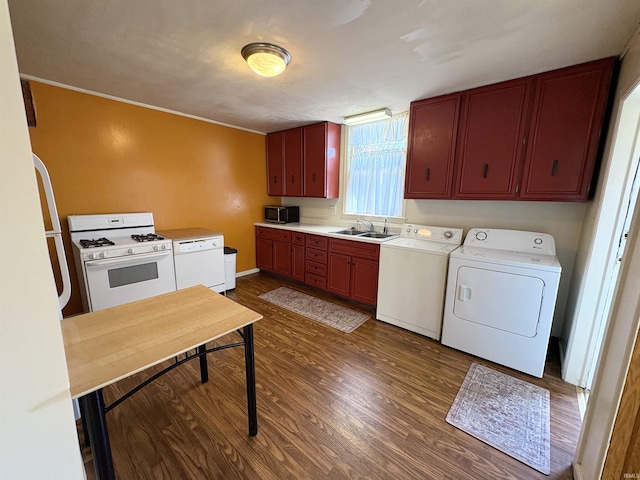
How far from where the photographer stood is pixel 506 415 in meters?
1.71

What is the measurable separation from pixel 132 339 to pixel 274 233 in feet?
10.1

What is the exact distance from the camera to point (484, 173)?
247cm

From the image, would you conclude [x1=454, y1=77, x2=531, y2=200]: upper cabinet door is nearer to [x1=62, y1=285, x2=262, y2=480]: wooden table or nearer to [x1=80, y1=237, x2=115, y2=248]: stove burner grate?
[x1=62, y1=285, x2=262, y2=480]: wooden table

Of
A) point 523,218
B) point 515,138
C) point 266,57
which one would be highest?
point 266,57

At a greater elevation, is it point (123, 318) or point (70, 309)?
point (123, 318)

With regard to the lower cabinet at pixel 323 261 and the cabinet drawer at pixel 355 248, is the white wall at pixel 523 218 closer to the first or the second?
the cabinet drawer at pixel 355 248

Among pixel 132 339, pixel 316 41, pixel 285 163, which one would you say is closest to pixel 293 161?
pixel 285 163

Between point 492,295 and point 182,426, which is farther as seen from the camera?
point 492,295

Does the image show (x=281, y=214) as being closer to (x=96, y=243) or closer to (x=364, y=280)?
(x=364, y=280)

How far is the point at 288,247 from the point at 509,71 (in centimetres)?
312

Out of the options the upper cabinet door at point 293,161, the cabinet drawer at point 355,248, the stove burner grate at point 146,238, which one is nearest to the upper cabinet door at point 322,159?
the upper cabinet door at point 293,161

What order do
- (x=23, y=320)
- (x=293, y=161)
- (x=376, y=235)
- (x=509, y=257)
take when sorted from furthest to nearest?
(x=293, y=161), (x=376, y=235), (x=509, y=257), (x=23, y=320)

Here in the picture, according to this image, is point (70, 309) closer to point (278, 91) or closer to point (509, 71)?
point (278, 91)

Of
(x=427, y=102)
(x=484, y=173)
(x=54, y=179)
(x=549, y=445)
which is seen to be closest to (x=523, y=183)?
(x=484, y=173)
